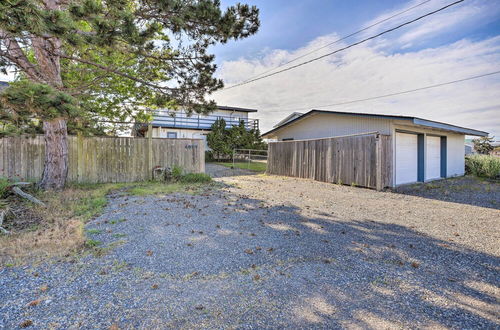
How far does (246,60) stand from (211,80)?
302 inches

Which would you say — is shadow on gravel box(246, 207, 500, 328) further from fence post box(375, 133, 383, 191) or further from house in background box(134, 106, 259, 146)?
house in background box(134, 106, 259, 146)

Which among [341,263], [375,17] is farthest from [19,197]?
[375,17]

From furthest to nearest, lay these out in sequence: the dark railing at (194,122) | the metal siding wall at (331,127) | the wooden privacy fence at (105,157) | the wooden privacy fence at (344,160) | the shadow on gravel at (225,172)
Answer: the dark railing at (194,122), the shadow on gravel at (225,172), the metal siding wall at (331,127), the wooden privacy fence at (344,160), the wooden privacy fence at (105,157)

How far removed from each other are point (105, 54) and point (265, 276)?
7766 millimetres

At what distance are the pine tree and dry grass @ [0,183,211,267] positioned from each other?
1.67 meters

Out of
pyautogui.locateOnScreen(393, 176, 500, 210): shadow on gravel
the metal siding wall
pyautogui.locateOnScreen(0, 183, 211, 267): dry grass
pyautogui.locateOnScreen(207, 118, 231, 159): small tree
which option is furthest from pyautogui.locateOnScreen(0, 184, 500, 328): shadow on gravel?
pyautogui.locateOnScreen(207, 118, 231, 159): small tree

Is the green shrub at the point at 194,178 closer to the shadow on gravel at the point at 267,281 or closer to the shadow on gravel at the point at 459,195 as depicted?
the shadow on gravel at the point at 267,281

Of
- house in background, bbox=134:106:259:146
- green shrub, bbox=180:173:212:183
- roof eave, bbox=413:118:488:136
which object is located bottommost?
green shrub, bbox=180:173:212:183

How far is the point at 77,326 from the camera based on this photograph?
181cm

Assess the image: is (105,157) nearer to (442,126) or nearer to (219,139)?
(219,139)

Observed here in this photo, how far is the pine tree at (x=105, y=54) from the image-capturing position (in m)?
3.13

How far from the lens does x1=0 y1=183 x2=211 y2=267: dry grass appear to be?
305 cm

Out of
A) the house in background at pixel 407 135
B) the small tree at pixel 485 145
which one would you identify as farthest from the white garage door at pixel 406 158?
the small tree at pixel 485 145

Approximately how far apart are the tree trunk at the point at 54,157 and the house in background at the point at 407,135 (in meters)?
10.6
